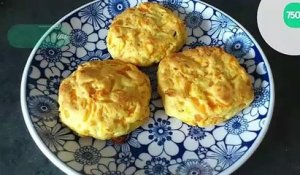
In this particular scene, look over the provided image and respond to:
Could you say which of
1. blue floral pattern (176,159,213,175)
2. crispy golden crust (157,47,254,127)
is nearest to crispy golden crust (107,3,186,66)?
crispy golden crust (157,47,254,127)

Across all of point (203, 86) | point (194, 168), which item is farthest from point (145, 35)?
point (194, 168)

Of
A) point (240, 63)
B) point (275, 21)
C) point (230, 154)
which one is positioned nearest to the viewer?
point (230, 154)

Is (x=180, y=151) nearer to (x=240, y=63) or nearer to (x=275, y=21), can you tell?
(x=240, y=63)

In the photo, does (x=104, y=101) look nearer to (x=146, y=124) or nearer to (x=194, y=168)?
(x=146, y=124)

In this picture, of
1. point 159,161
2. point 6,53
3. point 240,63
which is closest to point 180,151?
point 159,161

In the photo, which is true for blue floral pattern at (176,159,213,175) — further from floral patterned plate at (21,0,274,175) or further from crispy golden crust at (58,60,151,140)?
crispy golden crust at (58,60,151,140)

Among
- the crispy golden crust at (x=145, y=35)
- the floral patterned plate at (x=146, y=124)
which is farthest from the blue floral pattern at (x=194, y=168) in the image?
the crispy golden crust at (x=145, y=35)

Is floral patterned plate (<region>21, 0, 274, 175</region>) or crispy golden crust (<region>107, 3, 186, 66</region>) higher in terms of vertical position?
crispy golden crust (<region>107, 3, 186, 66</region>)
